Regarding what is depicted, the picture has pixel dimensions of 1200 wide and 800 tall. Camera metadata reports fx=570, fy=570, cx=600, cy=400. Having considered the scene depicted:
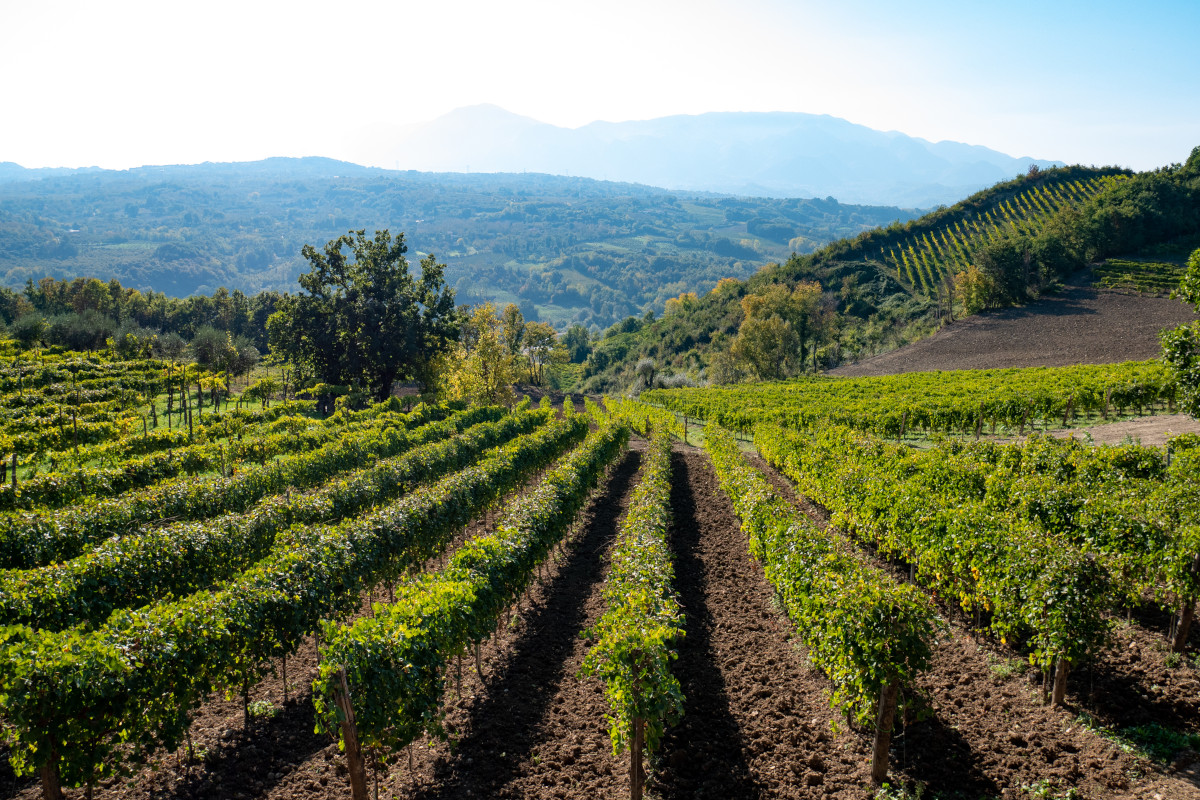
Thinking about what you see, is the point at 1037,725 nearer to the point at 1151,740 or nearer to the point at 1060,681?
the point at 1060,681

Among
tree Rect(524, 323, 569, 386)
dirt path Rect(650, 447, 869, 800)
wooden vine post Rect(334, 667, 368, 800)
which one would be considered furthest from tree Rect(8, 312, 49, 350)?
dirt path Rect(650, 447, 869, 800)

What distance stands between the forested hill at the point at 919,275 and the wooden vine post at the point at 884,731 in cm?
6613

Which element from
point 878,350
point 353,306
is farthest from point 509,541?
point 878,350

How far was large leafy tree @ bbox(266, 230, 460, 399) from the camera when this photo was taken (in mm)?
50281

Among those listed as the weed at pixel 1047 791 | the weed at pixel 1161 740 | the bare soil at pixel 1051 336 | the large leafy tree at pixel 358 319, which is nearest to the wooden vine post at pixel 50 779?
the weed at pixel 1047 791

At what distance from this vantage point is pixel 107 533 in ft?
50.9

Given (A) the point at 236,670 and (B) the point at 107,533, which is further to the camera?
(B) the point at 107,533

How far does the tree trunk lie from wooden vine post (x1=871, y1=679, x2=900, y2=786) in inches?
122

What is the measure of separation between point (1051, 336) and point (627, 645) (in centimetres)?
7195

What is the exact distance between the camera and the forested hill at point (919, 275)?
7614cm

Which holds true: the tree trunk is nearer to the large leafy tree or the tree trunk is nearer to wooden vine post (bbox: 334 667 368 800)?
wooden vine post (bbox: 334 667 368 800)

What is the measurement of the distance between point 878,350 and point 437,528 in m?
73.9

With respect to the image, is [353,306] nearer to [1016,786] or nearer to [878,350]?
[1016,786]

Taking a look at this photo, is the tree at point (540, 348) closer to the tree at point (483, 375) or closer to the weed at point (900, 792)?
the tree at point (483, 375)
